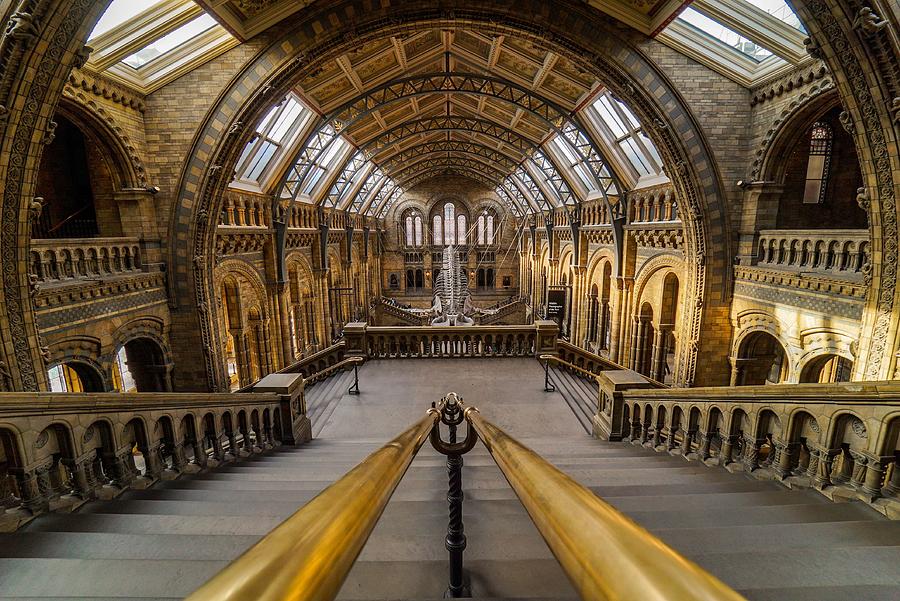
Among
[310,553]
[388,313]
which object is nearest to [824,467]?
[310,553]

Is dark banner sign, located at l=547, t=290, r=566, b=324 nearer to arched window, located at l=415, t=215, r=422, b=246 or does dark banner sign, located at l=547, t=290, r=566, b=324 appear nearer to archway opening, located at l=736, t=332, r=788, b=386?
archway opening, located at l=736, t=332, r=788, b=386

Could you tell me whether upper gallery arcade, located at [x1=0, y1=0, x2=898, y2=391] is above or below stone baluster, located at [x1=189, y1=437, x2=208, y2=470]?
above

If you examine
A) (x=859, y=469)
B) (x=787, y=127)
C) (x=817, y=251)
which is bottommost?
(x=859, y=469)

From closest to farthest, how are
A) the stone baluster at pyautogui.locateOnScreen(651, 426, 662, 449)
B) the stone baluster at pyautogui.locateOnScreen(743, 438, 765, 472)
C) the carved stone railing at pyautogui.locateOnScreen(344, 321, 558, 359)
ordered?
the stone baluster at pyautogui.locateOnScreen(743, 438, 765, 472), the stone baluster at pyautogui.locateOnScreen(651, 426, 662, 449), the carved stone railing at pyautogui.locateOnScreen(344, 321, 558, 359)

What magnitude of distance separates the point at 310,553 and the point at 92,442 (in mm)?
3158

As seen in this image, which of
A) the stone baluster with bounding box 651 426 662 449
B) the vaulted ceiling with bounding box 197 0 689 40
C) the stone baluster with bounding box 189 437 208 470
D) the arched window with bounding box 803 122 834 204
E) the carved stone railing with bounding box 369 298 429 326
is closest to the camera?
the stone baluster with bounding box 189 437 208 470

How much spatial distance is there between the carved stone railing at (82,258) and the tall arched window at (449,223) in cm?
2623

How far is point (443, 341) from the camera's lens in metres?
10.3

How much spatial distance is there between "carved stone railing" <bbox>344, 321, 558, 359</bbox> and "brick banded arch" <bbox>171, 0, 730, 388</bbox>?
3277 millimetres

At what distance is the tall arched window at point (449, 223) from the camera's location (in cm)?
3403

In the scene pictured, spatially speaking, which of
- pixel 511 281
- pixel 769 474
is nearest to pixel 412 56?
pixel 769 474

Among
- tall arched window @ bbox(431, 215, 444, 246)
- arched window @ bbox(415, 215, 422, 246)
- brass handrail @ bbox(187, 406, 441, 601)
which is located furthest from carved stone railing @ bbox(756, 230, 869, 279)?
arched window @ bbox(415, 215, 422, 246)

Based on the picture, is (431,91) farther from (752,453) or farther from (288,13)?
(752,453)

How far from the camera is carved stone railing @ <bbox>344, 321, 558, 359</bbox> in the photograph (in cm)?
995
